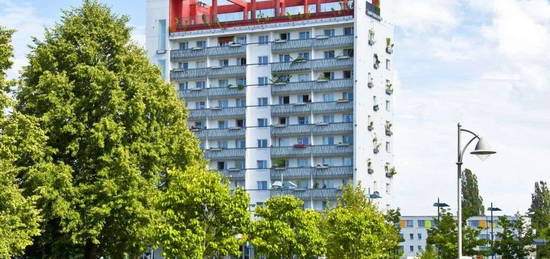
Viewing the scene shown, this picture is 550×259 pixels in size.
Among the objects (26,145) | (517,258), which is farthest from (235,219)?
(517,258)

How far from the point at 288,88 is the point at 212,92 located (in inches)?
411

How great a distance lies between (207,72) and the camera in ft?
433

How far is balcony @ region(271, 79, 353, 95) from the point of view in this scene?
4899 inches

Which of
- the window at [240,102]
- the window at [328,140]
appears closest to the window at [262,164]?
the window at [240,102]

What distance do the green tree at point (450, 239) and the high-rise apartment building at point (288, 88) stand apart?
83.2ft

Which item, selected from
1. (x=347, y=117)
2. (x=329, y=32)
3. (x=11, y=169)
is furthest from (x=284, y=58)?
(x=11, y=169)

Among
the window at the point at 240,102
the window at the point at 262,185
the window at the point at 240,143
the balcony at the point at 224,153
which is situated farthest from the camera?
the window at the point at 240,102

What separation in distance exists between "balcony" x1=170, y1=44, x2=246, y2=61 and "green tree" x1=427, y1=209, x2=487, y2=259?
4197 cm

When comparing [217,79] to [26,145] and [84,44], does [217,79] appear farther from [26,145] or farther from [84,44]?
[26,145]

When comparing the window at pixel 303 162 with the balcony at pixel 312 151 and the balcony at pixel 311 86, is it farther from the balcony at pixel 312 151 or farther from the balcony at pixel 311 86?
the balcony at pixel 311 86

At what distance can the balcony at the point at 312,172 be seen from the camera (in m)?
Answer: 123

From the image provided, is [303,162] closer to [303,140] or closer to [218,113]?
[303,140]

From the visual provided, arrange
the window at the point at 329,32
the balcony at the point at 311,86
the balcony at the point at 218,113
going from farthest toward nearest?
the balcony at the point at 218,113
the window at the point at 329,32
the balcony at the point at 311,86

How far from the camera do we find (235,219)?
5978 cm
